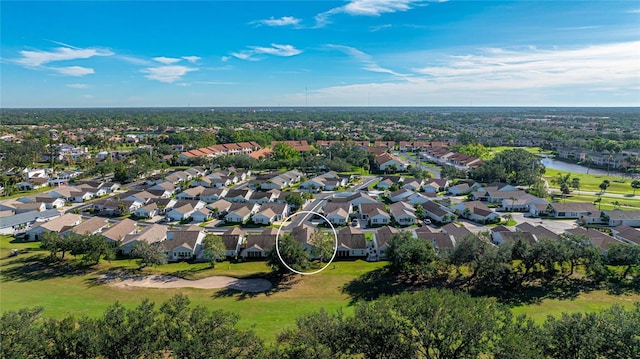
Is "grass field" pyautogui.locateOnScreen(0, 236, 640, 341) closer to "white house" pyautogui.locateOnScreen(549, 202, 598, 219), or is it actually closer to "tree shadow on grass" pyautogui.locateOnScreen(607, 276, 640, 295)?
"tree shadow on grass" pyautogui.locateOnScreen(607, 276, 640, 295)

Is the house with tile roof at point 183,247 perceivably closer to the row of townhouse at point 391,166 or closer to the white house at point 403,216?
the white house at point 403,216

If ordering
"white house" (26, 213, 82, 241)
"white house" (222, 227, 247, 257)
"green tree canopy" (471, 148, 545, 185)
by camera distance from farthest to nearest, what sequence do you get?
"green tree canopy" (471, 148, 545, 185) < "white house" (26, 213, 82, 241) < "white house" (222, 227, 247, 257)

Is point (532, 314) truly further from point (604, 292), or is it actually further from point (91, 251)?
point (91, 251)

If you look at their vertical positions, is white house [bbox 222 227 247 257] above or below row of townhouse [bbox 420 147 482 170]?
below

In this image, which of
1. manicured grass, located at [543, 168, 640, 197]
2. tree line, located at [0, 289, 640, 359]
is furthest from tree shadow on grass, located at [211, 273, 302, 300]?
manicured grass, located at [543, 168, 640, 197]

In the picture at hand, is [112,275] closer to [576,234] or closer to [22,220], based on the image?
[22,220]

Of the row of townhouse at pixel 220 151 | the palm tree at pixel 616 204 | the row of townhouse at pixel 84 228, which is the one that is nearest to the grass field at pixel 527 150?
the palm tree at pixel 616 204
